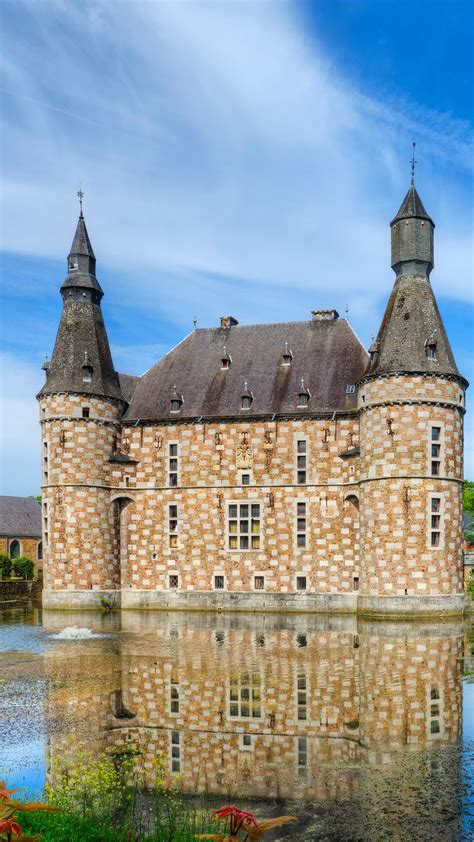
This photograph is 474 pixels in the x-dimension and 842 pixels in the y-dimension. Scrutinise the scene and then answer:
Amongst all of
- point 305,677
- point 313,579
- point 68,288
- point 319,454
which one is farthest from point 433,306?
point 305,677

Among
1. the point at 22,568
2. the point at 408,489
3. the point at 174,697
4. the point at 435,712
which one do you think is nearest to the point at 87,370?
the point at 408,489

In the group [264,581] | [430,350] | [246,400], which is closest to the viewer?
[430,350]

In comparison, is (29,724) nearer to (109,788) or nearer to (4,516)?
(109,788)

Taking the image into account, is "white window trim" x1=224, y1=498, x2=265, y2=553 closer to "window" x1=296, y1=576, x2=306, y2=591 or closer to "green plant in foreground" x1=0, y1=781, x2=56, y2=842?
"window" x1=296, y1=576, x2=306, y2=591

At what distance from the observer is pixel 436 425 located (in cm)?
4119

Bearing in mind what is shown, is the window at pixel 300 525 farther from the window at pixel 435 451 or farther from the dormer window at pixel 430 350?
the dormer window at pixel 430 350

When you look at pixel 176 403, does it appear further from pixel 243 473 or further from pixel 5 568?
pixel 5 568

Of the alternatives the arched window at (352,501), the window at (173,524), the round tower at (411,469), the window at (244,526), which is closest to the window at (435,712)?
the round tower at (411,469)

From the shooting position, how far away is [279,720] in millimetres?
16953

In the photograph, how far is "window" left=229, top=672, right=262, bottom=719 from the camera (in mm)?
17672

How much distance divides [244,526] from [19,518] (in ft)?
142

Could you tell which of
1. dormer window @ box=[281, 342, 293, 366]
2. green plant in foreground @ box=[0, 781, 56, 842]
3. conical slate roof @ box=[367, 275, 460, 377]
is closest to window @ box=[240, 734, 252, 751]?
green plant in foreground @ box=[0, 781, 56, 842]

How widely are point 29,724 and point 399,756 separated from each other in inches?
300

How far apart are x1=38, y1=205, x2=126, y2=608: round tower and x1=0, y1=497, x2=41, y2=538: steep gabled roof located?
34615 millimetres
